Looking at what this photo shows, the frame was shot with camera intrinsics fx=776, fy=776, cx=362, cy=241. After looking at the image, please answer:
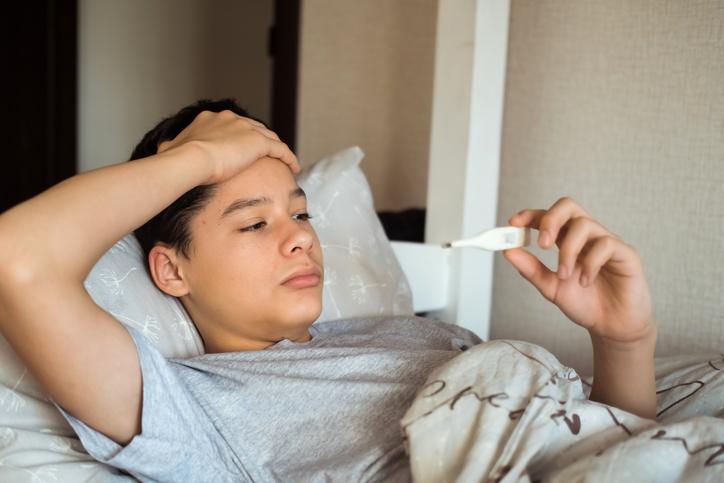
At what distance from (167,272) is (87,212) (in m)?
0.30

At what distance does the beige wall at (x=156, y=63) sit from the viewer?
2791 mm

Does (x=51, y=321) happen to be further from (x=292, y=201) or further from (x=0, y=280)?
(x=292, y=201)

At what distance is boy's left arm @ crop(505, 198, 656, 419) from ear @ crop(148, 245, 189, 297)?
0.48m

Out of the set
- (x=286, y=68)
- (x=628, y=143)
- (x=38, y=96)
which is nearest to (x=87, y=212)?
(x=628, y=143)

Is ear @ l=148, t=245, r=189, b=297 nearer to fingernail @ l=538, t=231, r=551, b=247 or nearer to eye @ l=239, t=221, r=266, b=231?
eye @ l=239, t=221, r=266, b=231

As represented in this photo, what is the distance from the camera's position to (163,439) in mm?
856

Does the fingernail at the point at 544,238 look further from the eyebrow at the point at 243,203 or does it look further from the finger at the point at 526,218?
the eyebrow at the point at 243,203

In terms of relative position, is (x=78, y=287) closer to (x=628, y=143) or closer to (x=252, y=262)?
(x=252, y=262)

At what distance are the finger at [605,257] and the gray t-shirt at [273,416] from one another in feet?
0.78

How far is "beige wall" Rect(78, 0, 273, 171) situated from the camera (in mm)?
2791

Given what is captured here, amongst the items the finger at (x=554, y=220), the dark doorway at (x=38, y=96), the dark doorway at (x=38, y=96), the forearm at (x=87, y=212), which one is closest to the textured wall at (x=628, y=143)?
the finger at (x=554, y=220)

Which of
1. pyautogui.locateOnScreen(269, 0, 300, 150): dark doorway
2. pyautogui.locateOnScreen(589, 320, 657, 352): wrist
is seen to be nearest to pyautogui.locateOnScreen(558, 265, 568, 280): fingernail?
pyautogui.locateOnScreen(589, 320, 657, 352): wrist

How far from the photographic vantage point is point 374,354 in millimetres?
1008

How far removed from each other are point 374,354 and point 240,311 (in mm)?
198
